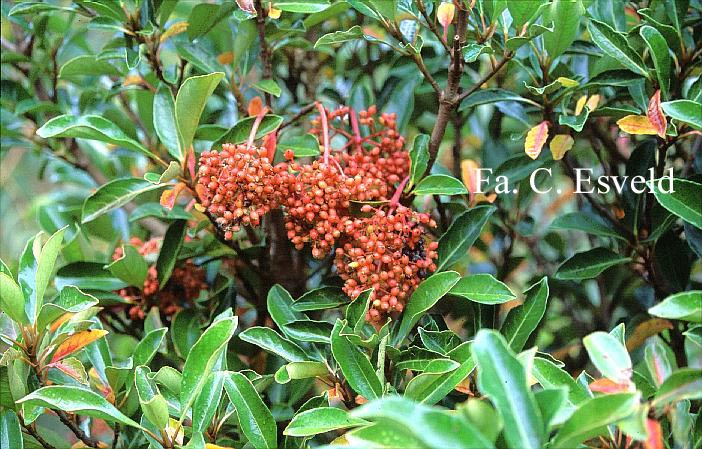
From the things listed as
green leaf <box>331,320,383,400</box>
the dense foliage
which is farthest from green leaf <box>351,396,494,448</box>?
green leaf <box>331,320,383,400</box>

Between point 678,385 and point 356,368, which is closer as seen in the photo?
point 678,385

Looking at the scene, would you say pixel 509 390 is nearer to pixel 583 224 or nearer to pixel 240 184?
pixel 240 184

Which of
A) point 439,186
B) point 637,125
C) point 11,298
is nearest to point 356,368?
point 439,186

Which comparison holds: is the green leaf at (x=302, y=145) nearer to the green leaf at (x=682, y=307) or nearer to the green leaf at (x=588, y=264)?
the green leaf at (x=588, y=264)

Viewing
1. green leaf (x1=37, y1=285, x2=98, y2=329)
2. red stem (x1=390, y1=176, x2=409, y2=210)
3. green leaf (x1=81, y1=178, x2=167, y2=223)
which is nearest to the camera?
green leaf (x1=37, y1=285, x2=98, y2=329)

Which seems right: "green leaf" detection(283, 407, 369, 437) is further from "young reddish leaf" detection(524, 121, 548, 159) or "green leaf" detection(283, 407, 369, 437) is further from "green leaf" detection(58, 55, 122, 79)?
"green leaf" detection(58, 55, 122, 79)

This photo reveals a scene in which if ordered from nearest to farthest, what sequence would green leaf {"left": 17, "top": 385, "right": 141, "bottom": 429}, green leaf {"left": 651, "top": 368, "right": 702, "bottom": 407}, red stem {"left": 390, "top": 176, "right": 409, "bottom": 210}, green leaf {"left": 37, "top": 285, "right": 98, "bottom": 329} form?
1. green leaf {"left": 651, "top": 368, "right": 702, "bottom": 407}
2. green leaf {"left": 17, "top": 385, "right": 141, "bottom": 429}
3. green leaf {"left": 37, "top": 285, "right": 98, "bottom": 329}
4. red stem {"left": 390, "top": 176, "right": 409, "bottom": 210}
